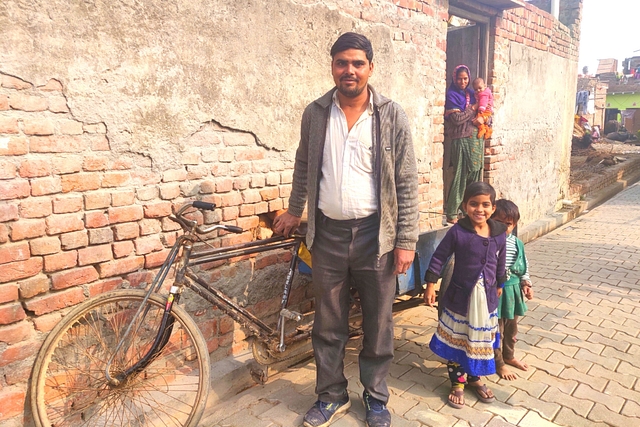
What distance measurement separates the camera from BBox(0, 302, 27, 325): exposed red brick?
2.21m

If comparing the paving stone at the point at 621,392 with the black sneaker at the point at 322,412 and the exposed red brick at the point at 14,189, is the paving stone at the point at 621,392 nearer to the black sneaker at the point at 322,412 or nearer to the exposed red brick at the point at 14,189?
the black sneaker at the point at 322,412

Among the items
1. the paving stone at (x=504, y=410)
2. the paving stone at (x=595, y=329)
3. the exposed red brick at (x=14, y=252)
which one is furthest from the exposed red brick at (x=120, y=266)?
the paving stone at (x=595, y=329)

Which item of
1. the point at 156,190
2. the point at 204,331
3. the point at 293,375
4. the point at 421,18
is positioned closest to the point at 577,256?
the point at 421,18

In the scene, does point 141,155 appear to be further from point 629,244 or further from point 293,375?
point 629,244

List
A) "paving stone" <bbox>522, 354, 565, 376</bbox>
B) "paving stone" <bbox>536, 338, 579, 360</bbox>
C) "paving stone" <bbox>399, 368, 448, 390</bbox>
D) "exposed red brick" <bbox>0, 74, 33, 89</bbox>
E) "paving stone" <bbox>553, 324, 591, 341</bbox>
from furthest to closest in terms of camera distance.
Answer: "paving stone" <bbox>553, 324, 591, 341</bbox>
"paving stone" <bbox>536, 338, 579, 360</bbox>
"paving stone" <bbox>522, 354, 565, 376</bbox>
"paving stone" <bbox>399, 368, 448, 390</bbox>
"exposed red brick" <bbox>0, 74, 33, 89</bbox>

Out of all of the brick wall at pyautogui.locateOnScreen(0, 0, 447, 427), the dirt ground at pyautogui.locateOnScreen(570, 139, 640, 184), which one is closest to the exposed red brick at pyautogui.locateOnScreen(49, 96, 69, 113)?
the brick wall at pyautogui.locateOnScreen(0, 0, 447, 427)

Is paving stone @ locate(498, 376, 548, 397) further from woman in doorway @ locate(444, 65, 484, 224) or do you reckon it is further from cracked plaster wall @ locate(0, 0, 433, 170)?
woman in doorway @ locate(444, 65, 484, 224)

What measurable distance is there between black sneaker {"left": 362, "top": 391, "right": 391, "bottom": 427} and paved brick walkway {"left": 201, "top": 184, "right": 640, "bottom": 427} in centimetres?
8

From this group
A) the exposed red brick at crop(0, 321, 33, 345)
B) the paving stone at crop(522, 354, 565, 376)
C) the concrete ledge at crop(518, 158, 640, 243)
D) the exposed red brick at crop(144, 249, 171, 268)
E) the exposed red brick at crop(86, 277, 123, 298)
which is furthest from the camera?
the concrete ledge at crop(518, 158, 640, 243)

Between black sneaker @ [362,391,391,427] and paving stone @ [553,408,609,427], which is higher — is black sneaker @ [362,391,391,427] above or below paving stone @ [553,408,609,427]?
above

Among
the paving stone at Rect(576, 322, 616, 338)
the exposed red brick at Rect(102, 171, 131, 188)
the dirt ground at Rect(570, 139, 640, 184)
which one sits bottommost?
the dirt ground at Rect(570, 139, 640, 184)

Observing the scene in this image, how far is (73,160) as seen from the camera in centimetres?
238

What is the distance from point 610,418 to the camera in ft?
8.89

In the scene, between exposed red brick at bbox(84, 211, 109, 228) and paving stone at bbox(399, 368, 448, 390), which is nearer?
exposed red brick at bbox(84, 211, 109, 228)
